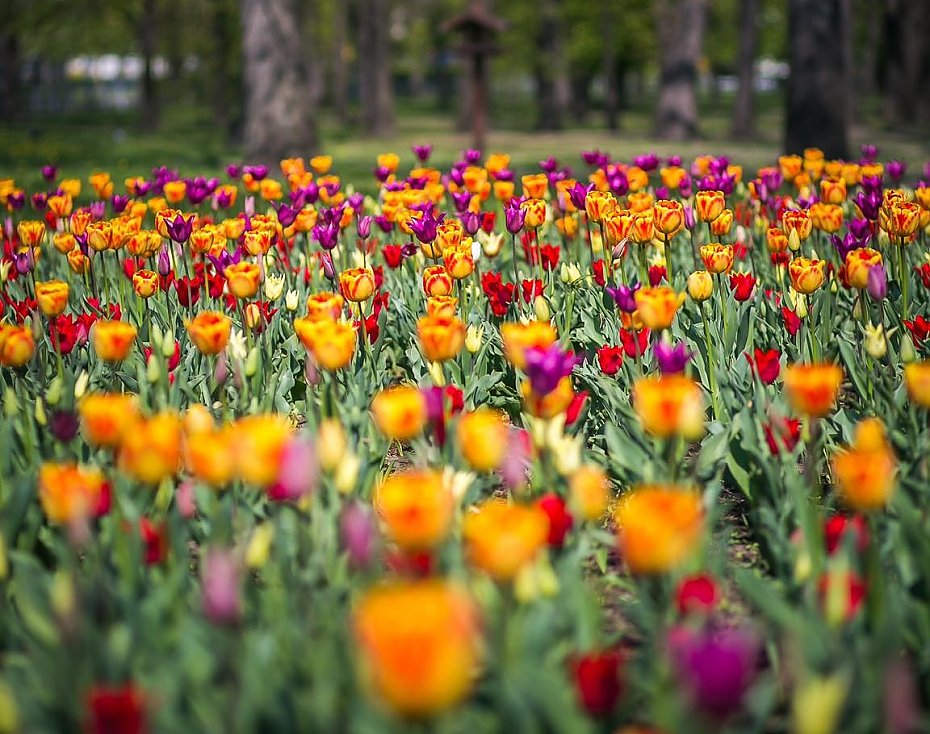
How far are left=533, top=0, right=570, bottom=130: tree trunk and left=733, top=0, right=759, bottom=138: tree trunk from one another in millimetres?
5806

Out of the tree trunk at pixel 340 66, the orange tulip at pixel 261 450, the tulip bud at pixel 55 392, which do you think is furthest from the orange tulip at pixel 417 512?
the tree trunk at pixel 340 66

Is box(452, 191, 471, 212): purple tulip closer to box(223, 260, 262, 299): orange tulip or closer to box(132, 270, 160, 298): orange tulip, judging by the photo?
box(132, 270, 160, 298): orange tulip

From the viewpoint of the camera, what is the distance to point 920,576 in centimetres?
242

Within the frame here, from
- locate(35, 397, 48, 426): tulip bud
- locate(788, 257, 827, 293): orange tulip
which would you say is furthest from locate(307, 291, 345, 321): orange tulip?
locate(788, 257, 827, 293): orange tulip

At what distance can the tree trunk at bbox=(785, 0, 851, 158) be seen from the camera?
40.8ft

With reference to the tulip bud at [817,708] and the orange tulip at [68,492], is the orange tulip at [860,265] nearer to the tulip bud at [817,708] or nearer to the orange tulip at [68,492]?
the tulip bud at [817,708]

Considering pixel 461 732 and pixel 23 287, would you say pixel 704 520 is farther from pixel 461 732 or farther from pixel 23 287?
pixel 23 287

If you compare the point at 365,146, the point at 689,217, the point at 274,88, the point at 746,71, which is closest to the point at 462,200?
the point at 689,217

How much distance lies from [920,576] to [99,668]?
1.75 m

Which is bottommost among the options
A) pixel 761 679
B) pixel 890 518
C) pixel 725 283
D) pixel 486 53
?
pixel 761 679

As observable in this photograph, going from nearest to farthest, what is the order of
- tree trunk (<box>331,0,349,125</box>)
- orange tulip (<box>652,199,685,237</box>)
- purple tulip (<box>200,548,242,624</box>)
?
1. purple tulip (<box>200,548,242,624</box>)
2. orange tulip (<box>652,199,685,237</box>)
3. tree trunk (<box>331,0,349,125</box>)

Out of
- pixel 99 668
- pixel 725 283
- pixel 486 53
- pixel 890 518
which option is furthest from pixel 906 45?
pixel 99 668

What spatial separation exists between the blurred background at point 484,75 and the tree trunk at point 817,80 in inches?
0.7

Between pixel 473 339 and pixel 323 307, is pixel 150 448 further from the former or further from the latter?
pixel 473 339
